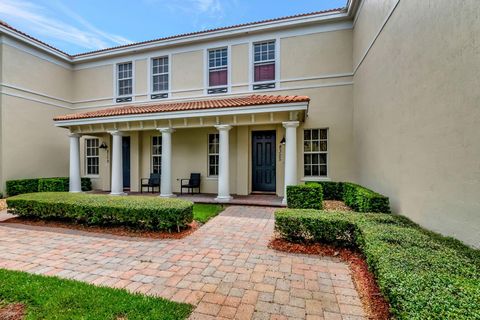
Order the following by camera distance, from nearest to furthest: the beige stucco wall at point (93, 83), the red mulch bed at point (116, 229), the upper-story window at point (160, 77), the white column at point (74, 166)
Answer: the red mulch bed at point (116, 229), the white column at point (74, 166), the upper-story window at point (160, 77), the beige stucco wall at point (93, 83)

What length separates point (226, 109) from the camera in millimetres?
8445

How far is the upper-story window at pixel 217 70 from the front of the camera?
11.2 m

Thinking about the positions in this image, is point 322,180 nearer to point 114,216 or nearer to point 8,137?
point 114,216

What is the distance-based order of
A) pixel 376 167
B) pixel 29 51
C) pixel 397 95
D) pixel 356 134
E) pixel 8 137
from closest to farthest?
pixel 397 95 < pixel 376 167 < pixel 356 134 < pixel 8 137 < pixel 29 51

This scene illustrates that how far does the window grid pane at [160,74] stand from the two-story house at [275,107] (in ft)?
0.25

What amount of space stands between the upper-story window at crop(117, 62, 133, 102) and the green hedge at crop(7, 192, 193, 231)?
7376 mm

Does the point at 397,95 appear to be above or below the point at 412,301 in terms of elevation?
above

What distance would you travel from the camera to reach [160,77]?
12.2 meters

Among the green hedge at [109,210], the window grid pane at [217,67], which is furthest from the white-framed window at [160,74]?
the green hedge at [109,210]

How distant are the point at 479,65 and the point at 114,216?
7211mm

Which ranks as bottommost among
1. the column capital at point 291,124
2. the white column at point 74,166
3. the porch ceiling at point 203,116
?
the white column at point 74,166

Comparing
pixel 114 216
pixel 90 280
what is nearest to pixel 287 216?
pixel 90 280

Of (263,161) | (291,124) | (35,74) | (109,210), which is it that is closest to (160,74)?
(35,74)

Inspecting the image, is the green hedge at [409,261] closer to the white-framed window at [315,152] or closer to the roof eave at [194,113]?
the roof eave at [194,113]
